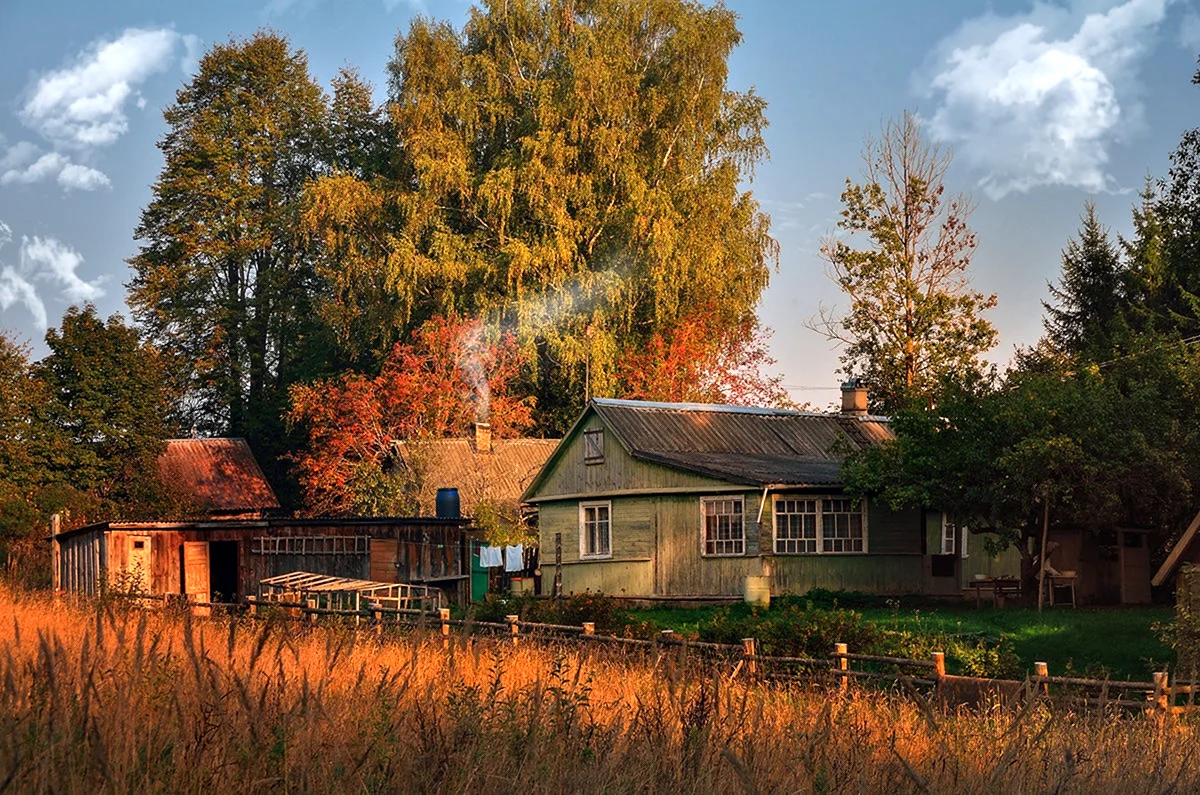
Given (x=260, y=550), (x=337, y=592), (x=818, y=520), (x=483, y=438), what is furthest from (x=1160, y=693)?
(x=483, y=438)

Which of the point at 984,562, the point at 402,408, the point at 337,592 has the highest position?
the point at 402,408

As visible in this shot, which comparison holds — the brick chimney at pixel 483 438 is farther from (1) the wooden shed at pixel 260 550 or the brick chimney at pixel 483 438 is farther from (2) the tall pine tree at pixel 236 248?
(2) the tall pine tree at pixel 236 248

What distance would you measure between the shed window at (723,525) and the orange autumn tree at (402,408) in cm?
1477

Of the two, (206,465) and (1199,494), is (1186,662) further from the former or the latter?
(206,465)

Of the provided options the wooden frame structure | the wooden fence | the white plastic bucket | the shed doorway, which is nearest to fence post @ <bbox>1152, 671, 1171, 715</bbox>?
the wooden fence

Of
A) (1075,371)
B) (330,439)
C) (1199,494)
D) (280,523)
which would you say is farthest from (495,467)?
(1199,494)

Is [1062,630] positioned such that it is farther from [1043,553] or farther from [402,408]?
[402,408]

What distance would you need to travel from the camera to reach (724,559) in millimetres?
33969

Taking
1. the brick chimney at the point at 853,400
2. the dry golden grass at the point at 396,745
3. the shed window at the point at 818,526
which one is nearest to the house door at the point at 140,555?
the shed window at the point at 818,526

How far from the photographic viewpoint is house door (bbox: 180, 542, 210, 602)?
127ft

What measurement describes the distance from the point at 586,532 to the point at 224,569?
14469 mm

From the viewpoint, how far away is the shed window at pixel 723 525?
3388cm

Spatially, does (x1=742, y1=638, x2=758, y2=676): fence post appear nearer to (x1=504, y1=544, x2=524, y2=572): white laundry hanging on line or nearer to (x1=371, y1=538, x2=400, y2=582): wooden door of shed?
(x1=371, y1=538, x2=400, y2=582): wooden door of shed

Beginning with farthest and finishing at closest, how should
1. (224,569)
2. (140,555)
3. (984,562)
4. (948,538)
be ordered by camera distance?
(224,569) < (984,562) < (948,538) < (140,555)
